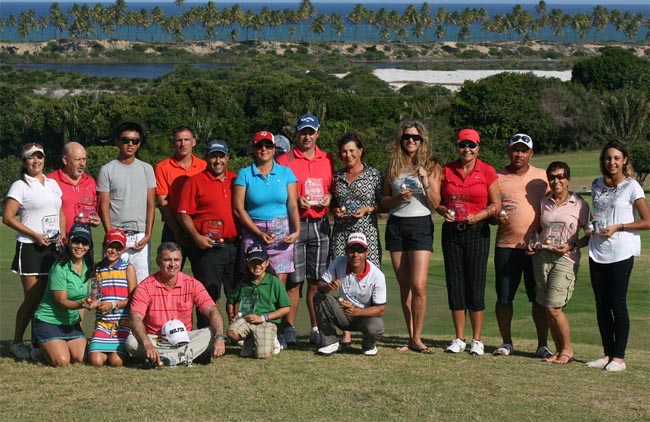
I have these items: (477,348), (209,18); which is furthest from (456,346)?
(209,18)

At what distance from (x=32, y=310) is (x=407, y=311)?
3.42 m

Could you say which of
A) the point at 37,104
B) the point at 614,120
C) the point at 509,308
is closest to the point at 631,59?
the point at 614,120

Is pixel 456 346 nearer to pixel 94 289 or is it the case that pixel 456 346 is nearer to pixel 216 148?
pixel 216 148

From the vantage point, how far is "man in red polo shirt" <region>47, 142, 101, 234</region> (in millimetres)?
9375

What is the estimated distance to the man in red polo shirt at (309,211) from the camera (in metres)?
9.80

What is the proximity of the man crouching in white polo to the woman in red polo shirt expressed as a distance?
2.64 feet

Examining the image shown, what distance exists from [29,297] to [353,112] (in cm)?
6237

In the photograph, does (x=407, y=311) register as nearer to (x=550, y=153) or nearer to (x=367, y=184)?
(x=367, y=184)

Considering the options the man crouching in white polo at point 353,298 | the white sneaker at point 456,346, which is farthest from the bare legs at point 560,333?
the man crouching in white polo at point 353,298

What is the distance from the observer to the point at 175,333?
8773 mm

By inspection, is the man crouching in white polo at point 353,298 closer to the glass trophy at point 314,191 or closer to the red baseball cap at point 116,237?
the glass trophy at point 314,191

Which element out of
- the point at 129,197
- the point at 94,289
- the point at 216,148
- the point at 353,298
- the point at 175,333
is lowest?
the point at 175,333

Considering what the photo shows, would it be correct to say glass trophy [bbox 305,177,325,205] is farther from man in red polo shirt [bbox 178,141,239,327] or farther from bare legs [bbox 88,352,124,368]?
bare legs [bbox 88,352,124,368]

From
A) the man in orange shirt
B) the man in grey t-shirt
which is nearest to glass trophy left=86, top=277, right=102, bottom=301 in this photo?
the man in grey t-shirt
